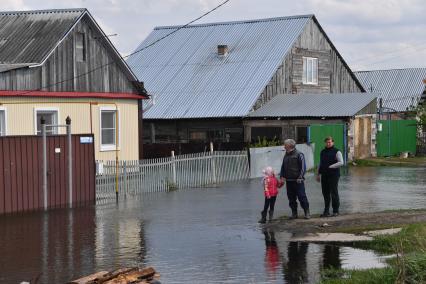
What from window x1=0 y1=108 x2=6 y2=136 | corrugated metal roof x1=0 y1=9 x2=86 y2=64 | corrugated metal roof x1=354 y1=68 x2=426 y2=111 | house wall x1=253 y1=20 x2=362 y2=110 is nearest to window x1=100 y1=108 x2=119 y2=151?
corrugated metal roof x1=0 y1=9 x2=86 y2=64

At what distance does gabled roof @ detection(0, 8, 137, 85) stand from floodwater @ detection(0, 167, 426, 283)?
5957 mm

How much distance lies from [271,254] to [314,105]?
23145 mm

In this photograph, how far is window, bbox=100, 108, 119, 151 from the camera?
27156 mm

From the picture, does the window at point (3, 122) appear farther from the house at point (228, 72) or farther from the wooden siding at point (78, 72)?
the house at point (228, 72)

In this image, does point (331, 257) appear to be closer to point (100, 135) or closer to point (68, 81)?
point (68, 81)

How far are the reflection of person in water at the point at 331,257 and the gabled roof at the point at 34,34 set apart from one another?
13.4 m

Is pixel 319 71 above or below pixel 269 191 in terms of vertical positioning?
above

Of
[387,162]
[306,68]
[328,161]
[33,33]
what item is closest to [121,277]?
[328,161]

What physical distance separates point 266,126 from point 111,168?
1438cm

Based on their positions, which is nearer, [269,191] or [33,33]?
[269,191]

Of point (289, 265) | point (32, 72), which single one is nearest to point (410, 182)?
point (32, 72)

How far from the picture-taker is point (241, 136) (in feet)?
117

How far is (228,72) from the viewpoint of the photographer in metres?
38.3

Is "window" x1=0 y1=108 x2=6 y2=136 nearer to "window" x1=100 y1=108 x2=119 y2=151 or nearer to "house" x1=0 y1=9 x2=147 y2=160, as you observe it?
"house" x1=0 y1=9 x2=147 y2=160
